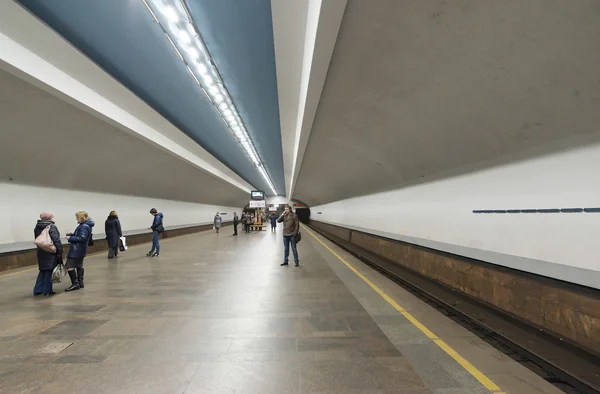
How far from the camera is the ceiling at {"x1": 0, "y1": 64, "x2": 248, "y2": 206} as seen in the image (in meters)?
5.86

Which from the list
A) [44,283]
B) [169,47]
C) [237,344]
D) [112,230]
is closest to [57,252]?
[44,283]

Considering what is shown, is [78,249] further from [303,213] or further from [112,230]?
[303,213]

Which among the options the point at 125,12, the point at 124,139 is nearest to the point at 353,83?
the point at 125,12

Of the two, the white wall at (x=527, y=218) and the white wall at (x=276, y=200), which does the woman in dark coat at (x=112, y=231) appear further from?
the white wall at (x=276, y=200)

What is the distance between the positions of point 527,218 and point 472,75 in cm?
224

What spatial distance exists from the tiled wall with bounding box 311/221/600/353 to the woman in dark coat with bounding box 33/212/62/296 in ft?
25.0

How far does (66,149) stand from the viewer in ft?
26.4

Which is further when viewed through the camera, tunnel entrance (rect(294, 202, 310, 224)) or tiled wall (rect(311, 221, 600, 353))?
tunnel entrance (rect(294, 202, 310, 224))

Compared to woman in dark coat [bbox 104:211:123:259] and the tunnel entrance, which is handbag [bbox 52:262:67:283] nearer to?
woman in dark coat [bbox 104:211:123:259]

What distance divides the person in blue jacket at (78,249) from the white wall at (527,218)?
Answer: 7397 millimetres

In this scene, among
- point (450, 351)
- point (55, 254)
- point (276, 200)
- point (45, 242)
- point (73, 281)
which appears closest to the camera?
point (450, 351)

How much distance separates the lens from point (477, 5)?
2951 mm

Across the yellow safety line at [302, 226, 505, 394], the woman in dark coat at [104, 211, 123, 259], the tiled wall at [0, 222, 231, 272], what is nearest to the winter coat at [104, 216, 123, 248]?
the woman in dark coat at [104, 211, 123, 259]

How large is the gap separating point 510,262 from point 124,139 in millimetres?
10164
